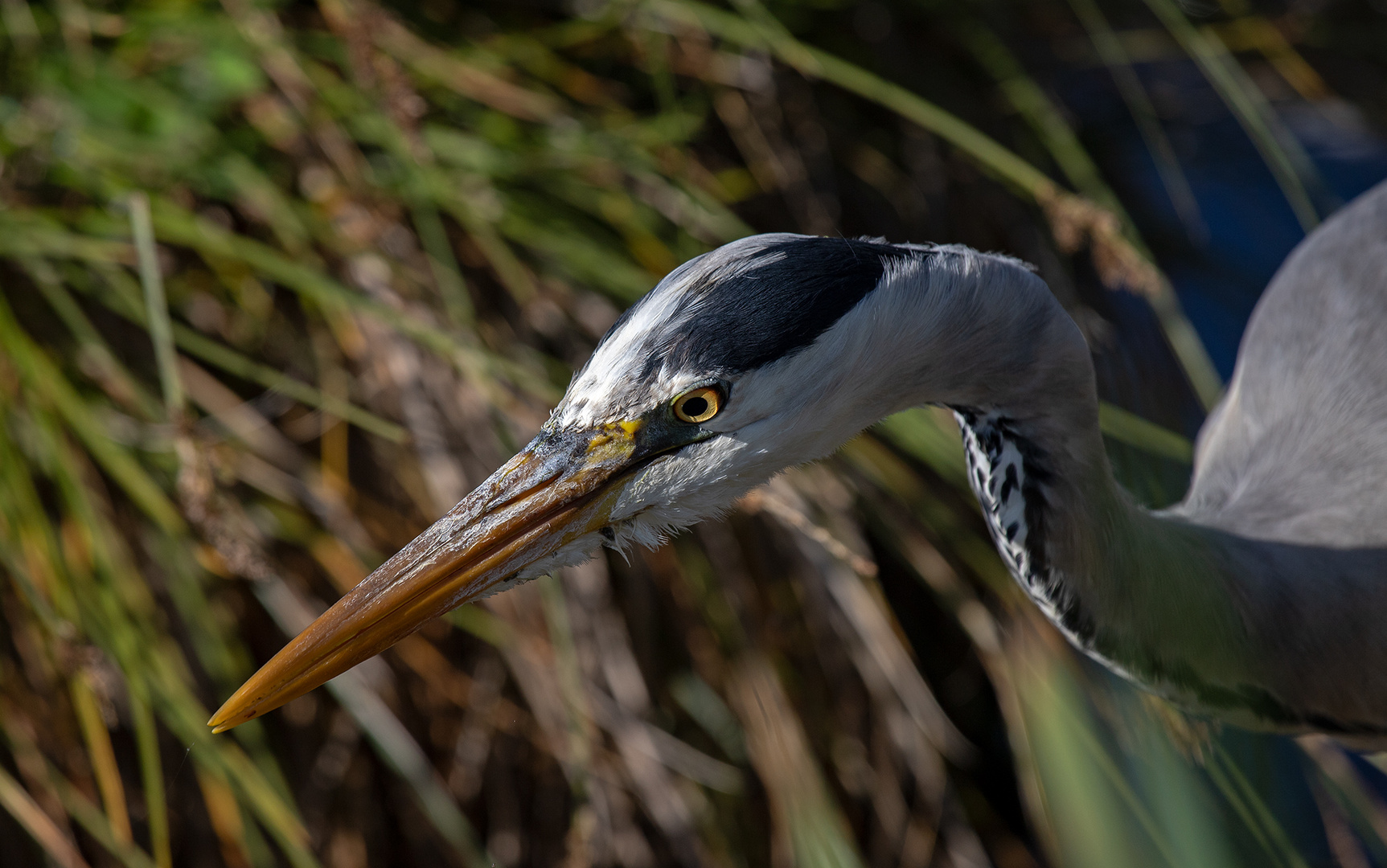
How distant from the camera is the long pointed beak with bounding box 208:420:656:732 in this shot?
2.41ft

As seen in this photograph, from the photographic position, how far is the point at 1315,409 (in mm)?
1159

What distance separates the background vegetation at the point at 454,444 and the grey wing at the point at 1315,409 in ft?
0.22

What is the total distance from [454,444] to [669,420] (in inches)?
31.1

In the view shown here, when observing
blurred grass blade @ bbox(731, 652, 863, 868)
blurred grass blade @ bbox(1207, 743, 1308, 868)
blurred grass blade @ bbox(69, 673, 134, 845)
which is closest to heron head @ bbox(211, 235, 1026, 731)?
blurred grass blade @ bbox(1207, 743, 1308, 868)

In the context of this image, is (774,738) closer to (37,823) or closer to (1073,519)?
(1073,519)

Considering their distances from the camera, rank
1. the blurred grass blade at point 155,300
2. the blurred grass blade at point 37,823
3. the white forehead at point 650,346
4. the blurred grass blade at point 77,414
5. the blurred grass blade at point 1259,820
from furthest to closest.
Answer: the blurred grass blade at point 77,414 < the blurred grass blade at point 37,823 < the blurred grass blade at point 155,300 < the white forehead at point 650,346 < the blurred grass blade at point 1259,820

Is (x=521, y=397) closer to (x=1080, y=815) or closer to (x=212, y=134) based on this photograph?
(x=212, y=134)

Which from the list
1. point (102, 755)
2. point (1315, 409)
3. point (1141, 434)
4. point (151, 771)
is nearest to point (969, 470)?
point (1141, 434)

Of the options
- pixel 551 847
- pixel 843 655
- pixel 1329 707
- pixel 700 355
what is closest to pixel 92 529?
pixel 551 847

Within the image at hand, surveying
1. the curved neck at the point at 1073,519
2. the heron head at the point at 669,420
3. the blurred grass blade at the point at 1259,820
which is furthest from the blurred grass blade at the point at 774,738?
the blurred grass blade at the point at 1259,820

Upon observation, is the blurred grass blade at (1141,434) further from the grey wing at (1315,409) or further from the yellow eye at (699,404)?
the yellow eye at (699,404)

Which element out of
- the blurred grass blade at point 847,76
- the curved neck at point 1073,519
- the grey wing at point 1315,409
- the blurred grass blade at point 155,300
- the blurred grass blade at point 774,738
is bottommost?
the blurred grass blade at point 774,738

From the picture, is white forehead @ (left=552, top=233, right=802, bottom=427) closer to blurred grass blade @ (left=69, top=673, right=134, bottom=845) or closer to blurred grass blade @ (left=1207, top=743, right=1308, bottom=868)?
blurred grass blade @ (left=1207, top=743, right=1308, bottom=868)

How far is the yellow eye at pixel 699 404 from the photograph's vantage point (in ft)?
2.35
